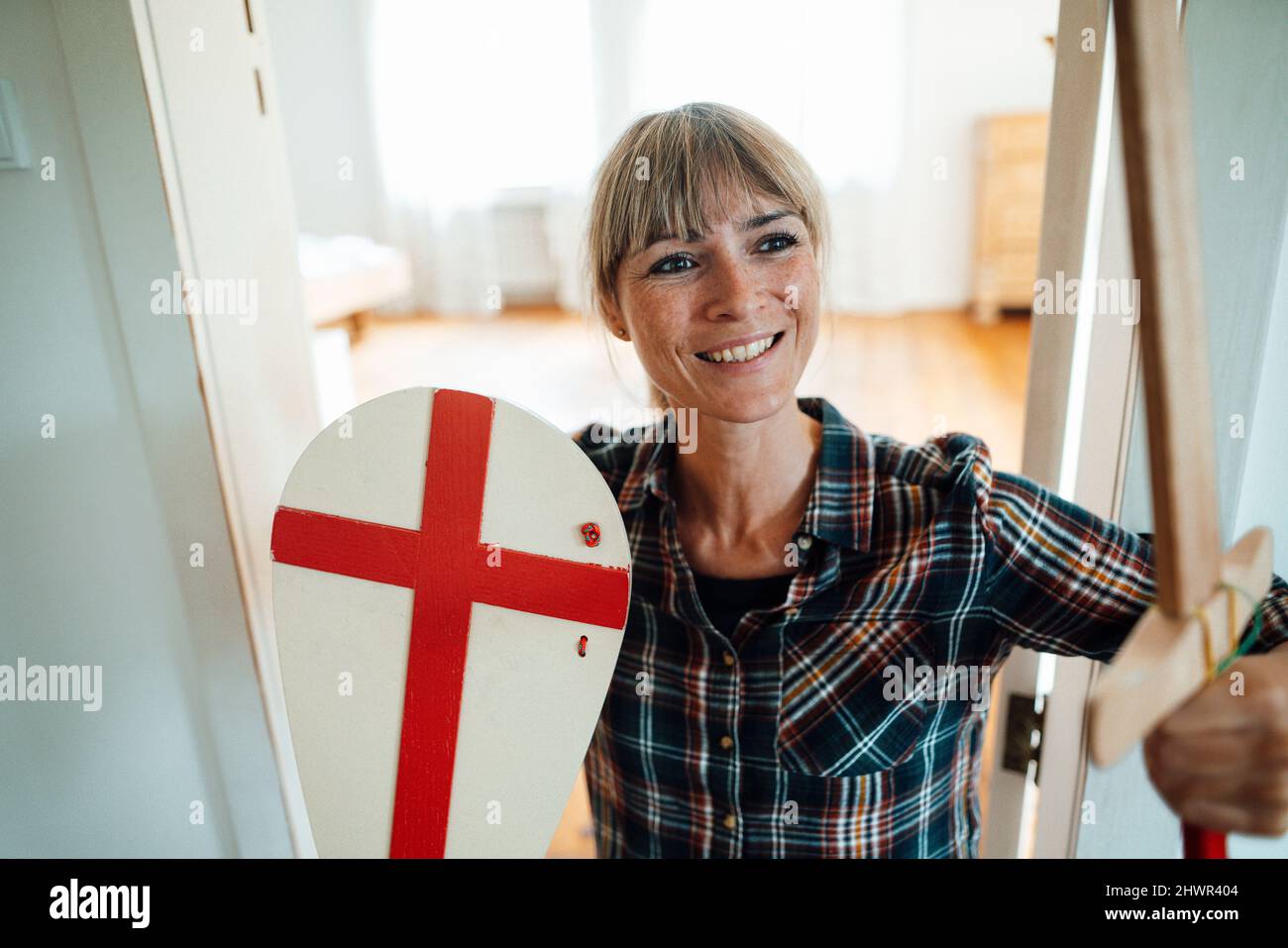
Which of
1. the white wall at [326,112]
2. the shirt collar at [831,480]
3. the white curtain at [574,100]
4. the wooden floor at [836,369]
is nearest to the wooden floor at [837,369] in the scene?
the wooden floor at [836,369]

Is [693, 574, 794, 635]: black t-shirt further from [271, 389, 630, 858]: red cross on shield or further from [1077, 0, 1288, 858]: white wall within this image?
[1077, 0, 1288, 858]: white wall

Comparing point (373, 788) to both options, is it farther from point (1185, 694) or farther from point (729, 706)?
point (1185, 694)

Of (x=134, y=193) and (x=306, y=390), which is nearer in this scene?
A: (x=134, y=193)

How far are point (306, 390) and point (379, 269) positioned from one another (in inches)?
148

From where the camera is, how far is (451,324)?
211 inches

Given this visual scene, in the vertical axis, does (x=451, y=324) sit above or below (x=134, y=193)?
below

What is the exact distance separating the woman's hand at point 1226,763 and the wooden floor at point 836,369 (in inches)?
96.6

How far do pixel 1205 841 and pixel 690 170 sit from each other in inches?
26.8

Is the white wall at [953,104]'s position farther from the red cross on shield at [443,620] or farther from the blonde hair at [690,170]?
the red cross on shield at [443,620]

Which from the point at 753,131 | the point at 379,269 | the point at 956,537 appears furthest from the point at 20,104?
the point at 379,269

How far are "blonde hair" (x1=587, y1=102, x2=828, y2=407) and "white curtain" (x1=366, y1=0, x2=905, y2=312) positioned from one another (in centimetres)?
382

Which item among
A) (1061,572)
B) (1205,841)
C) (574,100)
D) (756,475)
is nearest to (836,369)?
(574,100)

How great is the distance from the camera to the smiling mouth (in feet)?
2.80

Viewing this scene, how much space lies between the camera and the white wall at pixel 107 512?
0.91 m
